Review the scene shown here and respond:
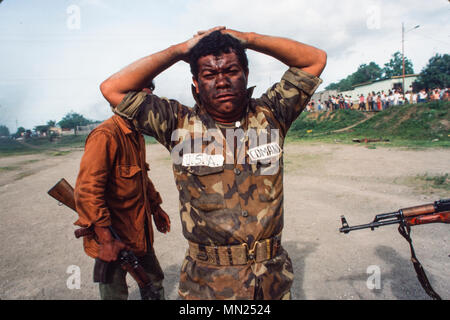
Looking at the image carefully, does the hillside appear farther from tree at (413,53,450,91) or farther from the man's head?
tree at (413,53,450,91)

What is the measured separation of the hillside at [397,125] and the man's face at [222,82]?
1445cm

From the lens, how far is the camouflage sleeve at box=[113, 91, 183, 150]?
168 centimetres

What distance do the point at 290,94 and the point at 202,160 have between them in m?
0.73

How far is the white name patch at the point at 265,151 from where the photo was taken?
1.77 metres

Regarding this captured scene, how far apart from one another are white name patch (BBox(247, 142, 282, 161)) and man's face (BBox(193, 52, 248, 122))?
29cm

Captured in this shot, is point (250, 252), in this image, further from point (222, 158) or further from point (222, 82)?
point (222, 82)

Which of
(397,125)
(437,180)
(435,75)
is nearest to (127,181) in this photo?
(437,180)

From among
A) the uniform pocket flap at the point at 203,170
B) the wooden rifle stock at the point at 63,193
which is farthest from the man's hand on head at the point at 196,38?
the wooden rifle stock at the point at 63,193

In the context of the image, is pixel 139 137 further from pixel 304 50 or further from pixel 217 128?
pixel 304 50

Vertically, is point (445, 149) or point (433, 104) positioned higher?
point (433, 104)

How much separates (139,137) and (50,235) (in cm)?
383

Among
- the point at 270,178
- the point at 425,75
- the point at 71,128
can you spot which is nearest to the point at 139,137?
the point at 270,178
